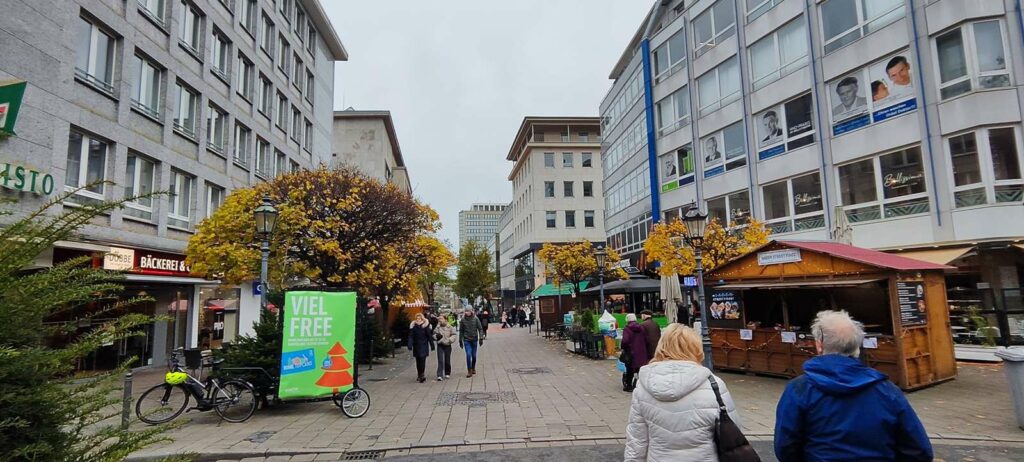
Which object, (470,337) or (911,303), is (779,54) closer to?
(911,303)

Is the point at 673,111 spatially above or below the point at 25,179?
above

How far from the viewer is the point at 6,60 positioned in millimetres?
11750

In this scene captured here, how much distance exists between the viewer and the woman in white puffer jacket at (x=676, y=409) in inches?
125

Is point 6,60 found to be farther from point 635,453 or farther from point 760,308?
point 760,308

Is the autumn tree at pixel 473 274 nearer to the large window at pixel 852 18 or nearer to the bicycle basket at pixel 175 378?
the large window at pixel 852 18

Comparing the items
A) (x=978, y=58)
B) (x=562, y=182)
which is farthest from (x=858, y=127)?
(x=562, y=182)

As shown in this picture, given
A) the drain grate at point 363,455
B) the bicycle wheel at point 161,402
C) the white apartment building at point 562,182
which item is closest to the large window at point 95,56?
the bicycle wheel at point 161,402

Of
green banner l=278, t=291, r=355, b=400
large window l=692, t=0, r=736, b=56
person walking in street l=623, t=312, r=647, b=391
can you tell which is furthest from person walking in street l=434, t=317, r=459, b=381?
large window l=692, t=0, r=736, b=56

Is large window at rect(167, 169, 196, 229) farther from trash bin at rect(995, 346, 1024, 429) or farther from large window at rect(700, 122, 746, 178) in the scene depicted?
large window at rect(700, 122, 746, 178)

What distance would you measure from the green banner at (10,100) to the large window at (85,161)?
2.43 meters

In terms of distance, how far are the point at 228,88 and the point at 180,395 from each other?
15636mm

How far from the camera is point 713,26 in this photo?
25906mm

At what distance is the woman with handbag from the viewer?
3.13m

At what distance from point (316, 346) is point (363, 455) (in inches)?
121
